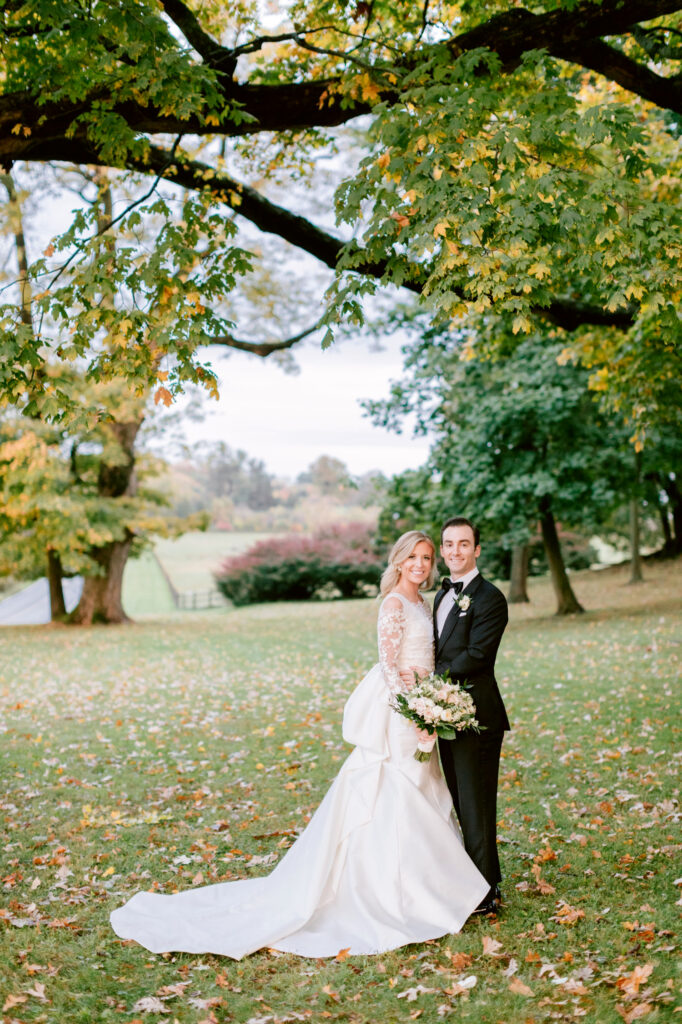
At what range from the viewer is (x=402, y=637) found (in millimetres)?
5211

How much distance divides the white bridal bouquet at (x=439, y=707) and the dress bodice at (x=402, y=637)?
0.95 feet

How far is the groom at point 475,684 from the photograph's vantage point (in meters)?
5.03

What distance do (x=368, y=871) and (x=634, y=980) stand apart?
1511 millimetres

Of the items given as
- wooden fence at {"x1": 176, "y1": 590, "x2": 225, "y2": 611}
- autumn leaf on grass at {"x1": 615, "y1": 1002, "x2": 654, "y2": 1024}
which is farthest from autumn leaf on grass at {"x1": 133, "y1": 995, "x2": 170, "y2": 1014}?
wooden fence at {"x1": 176, "y1": 590, "x2": 225, "y2": 611}

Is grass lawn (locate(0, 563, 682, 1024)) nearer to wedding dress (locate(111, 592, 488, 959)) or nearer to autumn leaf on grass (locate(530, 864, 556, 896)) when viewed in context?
autumn leaf on grass (locate(530, 864, 556, 896))

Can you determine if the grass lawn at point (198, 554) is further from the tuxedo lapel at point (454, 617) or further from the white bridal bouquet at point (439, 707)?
the white bridal bouquet at point (439, 707)

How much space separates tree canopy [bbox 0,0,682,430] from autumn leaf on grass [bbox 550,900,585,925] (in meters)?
3.64

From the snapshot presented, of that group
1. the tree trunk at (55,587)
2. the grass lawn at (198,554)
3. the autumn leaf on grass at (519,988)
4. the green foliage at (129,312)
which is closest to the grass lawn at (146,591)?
the grass lawn at (198,554)

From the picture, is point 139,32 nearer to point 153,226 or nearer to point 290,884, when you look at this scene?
point 290,884

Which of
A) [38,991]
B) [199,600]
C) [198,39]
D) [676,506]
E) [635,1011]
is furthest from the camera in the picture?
[199,600]

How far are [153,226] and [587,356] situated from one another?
7160mm

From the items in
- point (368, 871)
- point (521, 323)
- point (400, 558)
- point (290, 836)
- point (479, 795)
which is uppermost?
point (521, 323)

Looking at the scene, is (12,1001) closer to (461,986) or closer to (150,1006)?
(150,1006)

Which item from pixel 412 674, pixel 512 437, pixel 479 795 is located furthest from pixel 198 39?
pixel 512 437
